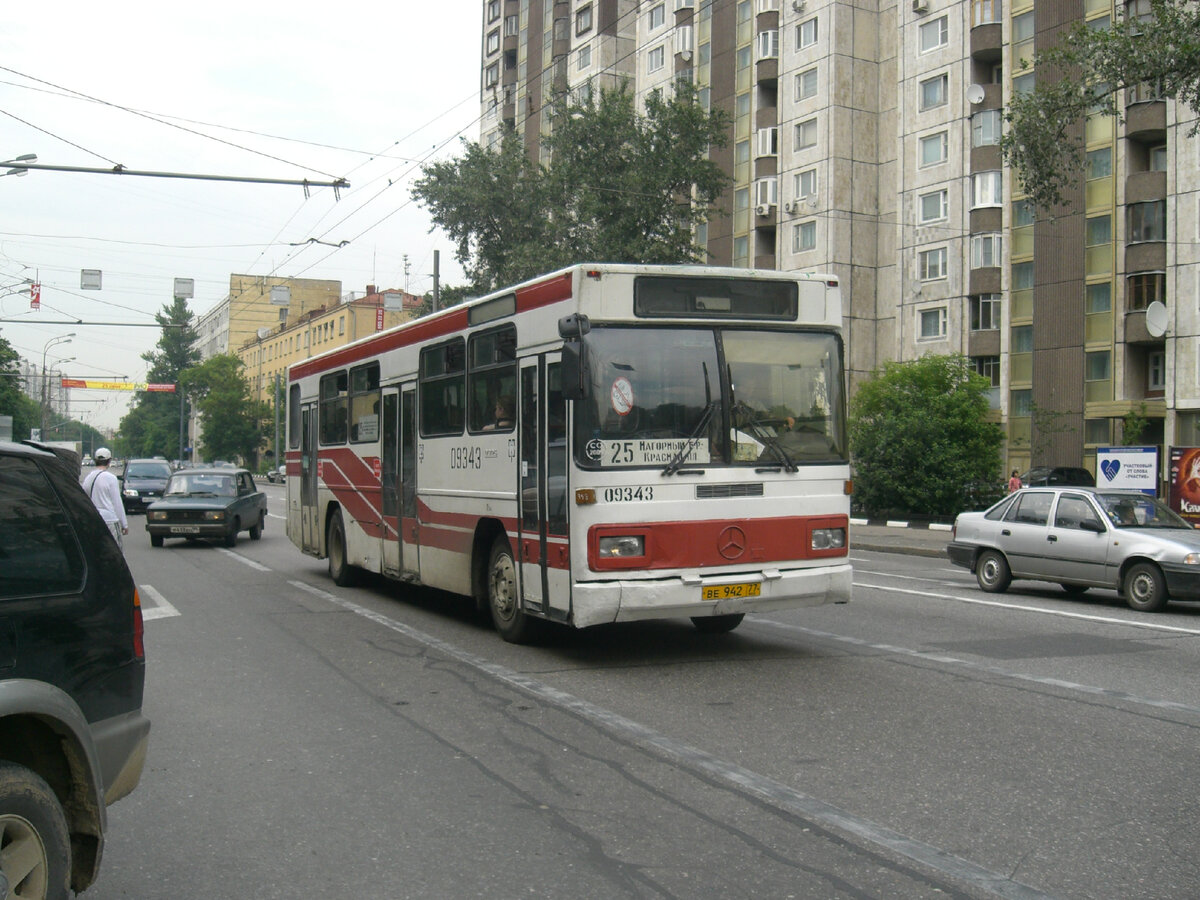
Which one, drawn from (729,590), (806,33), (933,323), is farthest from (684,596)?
(806,33)

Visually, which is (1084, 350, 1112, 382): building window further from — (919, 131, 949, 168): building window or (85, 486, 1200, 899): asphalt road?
(85, 486, 1200, 899): asphalt road

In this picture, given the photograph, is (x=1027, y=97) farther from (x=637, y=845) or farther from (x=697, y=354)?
(x=637, y=845)

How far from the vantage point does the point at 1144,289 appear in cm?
4031

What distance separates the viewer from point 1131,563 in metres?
14.0

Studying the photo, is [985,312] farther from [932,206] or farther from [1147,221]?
[1147,221]

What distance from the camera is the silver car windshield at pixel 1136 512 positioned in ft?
47.7

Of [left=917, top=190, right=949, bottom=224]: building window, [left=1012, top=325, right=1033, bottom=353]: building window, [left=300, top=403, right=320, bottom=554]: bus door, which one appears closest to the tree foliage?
[left=917, top=190, right=949, bottom=224]: building window

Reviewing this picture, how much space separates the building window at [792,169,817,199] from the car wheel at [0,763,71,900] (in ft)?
168

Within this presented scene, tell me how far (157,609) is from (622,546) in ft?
22.0

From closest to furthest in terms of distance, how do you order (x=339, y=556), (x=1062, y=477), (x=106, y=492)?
(x=106, y=492), (x=339, y=556), (x=1062, y=477)

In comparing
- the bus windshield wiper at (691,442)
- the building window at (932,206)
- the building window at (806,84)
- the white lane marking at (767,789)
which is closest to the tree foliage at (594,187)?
the building window at (806,84)

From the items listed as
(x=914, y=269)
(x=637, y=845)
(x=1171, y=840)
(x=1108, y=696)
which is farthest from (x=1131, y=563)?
(x=914, y=269)

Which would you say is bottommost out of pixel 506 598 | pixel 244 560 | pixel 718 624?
pixel 244 560

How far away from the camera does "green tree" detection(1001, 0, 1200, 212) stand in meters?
19.1
